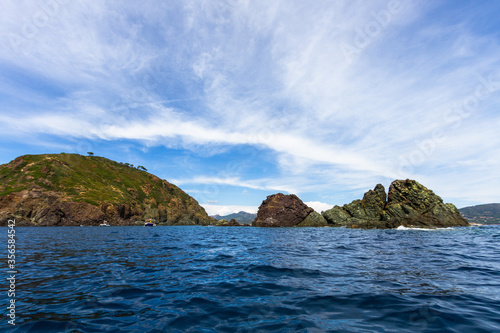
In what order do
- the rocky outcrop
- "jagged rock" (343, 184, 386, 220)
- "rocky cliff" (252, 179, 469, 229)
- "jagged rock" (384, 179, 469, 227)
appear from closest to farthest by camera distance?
1. the rocky outcrop
2. "jagged rock" (384, 179, 469, 227)
3. "rocky cliff" (252, 179, 469, 229)
4. "jagged rock" (343, 184, 386, 220)

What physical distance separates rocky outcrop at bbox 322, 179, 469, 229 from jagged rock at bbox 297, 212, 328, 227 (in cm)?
1055

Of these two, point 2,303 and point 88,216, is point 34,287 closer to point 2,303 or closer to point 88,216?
point 2,303

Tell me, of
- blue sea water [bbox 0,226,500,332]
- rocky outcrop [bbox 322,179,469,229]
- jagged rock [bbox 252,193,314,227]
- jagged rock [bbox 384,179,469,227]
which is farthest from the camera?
jagged rock [bbox 252,193,314,227]

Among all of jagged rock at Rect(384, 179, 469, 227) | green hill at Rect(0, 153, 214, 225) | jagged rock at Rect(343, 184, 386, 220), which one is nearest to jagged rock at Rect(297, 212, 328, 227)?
jagged rock at Rect(343, 184, 386, 220)

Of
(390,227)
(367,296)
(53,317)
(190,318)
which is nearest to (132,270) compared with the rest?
(53,317)

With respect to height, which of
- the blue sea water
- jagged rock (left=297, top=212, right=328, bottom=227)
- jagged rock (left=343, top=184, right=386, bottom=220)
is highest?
jagged rock (left=343, top=184, right=386, bottom=220)

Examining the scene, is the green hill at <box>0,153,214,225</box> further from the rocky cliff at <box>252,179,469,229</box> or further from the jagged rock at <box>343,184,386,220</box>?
the jagged rock at <box>343,184,386,220</box>

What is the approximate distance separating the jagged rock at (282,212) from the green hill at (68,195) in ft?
289

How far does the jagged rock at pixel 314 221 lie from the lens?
100481mm

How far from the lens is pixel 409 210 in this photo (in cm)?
7262

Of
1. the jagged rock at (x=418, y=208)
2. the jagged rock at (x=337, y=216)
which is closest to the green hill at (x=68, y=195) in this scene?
the jagged rock at (x=337, y=216)

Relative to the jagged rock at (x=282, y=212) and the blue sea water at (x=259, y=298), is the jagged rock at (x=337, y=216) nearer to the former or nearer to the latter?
the jagged rock at (x=282, y=212)

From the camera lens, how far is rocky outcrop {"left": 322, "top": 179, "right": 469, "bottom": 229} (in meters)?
67.0

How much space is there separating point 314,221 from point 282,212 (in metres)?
16.0
